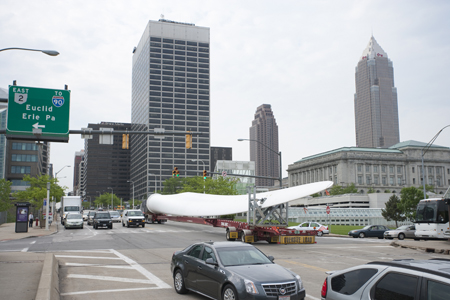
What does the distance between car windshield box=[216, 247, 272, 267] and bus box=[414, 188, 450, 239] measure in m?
25.0

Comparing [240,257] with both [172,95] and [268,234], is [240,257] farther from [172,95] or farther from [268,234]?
[172,95]

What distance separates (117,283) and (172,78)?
17268cm

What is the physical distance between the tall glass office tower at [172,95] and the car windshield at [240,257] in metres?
166

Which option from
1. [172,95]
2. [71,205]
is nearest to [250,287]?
[71,205]

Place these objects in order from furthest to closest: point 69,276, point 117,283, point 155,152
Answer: point 155,152, point 69,276, point 117,283

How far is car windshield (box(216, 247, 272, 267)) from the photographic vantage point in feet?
30.6

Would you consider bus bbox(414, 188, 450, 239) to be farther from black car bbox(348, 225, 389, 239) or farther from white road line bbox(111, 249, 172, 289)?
white road line bbox(111, 249, 172, 289)

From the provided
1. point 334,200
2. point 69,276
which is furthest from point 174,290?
point 334,200

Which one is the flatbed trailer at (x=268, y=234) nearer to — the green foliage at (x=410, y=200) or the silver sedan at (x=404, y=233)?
the silver sedan at (x=404, y=233)

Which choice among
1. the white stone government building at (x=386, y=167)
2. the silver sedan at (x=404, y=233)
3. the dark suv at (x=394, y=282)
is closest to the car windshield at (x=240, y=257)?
the dark suv at (x=394, y=282)

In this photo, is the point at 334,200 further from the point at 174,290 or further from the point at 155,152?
the point at 174,290

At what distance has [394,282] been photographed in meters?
5.36

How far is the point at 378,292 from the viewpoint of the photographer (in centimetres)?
549

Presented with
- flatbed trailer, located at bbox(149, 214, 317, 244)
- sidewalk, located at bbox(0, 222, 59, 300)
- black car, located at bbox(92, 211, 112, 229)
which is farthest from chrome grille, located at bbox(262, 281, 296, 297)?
black car, located at bbox(92, 211, 112, 229)
